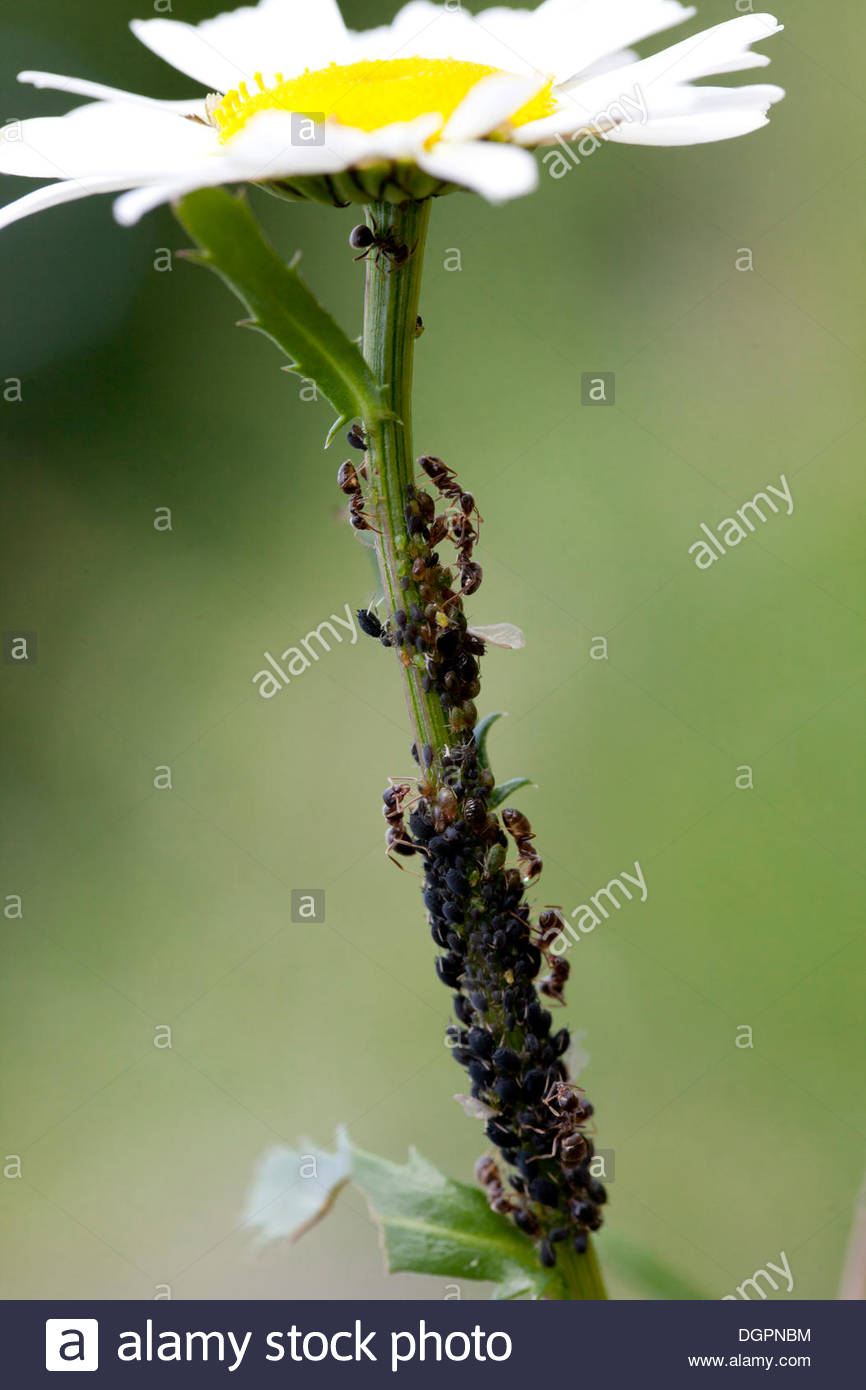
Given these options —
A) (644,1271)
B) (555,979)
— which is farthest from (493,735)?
(555,979)

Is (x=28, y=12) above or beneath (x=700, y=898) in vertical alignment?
above

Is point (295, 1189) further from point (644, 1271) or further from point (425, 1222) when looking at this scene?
point (644, 1271)

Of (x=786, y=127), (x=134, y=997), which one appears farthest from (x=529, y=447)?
(x=134, y=997)

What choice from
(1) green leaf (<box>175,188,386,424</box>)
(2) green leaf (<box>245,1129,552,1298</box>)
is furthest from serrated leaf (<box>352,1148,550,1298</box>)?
(1) green leaf (<box>175,188,386,424</box>)

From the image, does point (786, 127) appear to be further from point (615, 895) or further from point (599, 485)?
point (615, 895)

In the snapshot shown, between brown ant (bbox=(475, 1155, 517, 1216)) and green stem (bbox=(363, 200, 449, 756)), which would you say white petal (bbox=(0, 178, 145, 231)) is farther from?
brown ant (bbox=(475, 1155, 517, 1216))

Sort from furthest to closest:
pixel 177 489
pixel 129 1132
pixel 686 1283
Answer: pixel 177 489
pixel 129 1132
pixel 686 1283

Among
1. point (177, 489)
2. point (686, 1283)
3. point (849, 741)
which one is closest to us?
point (686, 1283)
